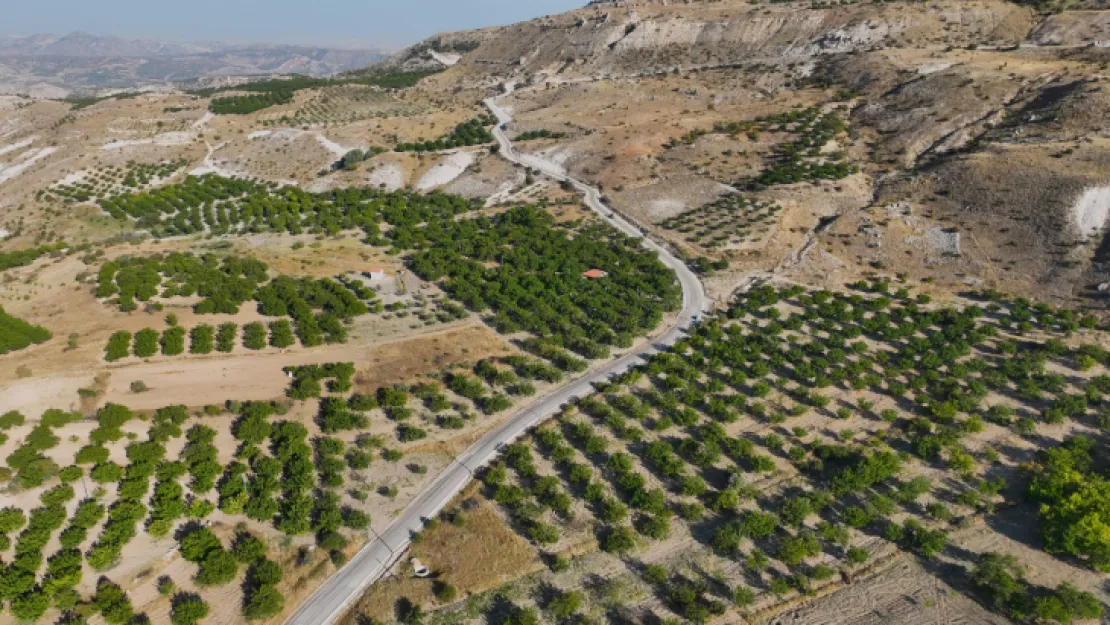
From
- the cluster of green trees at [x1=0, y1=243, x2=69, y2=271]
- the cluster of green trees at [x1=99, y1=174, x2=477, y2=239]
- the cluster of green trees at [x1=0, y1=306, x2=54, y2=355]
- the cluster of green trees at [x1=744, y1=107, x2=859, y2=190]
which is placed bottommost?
the cluster of green trees at [x1=0, y1=306, x2=54, y2=355]

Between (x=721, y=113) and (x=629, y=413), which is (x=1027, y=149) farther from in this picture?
(x=629, y=413)

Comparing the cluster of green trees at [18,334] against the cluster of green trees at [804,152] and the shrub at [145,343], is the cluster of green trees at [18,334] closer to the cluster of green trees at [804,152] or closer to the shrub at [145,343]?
the shrub at [145,343]

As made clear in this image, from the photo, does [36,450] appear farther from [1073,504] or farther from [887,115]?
[887,115]

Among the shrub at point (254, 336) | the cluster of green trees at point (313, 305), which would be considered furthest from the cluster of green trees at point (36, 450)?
the cluster of green trees at point (313, 305)

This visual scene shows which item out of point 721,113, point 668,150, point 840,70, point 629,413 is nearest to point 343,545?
point 629,413

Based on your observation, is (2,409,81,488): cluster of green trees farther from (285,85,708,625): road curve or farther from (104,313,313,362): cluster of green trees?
(285,85,708,625): road curve

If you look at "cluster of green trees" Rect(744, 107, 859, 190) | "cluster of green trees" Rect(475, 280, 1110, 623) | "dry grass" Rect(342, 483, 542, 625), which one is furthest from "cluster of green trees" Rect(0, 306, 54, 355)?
"cluster of green trees" Rect(744, 107, 859, 190)

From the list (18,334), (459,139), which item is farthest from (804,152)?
(18,334)
